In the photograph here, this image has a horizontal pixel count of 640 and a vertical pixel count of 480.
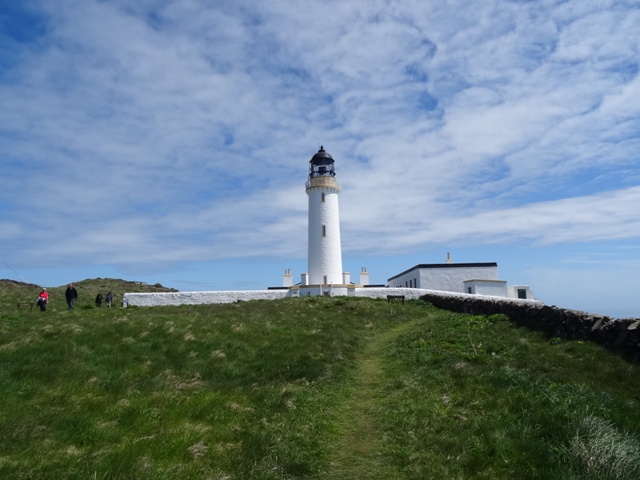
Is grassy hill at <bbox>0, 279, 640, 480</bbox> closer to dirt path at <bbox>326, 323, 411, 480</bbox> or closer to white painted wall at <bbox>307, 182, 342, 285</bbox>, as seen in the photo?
dirt path at <bbox>326, 323, 411, 480</bbox>

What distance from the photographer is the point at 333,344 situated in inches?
618

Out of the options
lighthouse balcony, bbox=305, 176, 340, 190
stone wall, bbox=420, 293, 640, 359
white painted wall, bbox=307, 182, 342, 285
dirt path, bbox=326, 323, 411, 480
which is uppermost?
lighthouse balcony, bbox=305, 176, 340, 190

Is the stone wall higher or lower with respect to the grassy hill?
higher

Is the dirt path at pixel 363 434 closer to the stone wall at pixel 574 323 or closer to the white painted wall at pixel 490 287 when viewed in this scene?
the stone wall at pixel 574 323

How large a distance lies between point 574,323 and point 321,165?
35.9 metres

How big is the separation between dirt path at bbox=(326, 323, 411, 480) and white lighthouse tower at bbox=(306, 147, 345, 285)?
3023cm

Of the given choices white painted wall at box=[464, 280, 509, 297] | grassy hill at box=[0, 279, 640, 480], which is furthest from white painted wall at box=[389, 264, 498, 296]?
grassy hill at box=[0, 279, 640, 480]

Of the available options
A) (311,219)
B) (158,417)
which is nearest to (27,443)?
(158,417)

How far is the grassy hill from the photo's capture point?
6516 mm

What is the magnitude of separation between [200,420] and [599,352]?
10364 millimetres

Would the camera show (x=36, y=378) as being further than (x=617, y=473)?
Yes

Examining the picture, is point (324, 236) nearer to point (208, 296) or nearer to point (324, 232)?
point (324, 232)

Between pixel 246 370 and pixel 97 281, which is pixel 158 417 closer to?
pixel 246 370

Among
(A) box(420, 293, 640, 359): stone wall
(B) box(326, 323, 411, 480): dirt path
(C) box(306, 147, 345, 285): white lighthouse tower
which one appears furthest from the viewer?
(C) box(306, 147, 345, 285): white lighthouse tower
